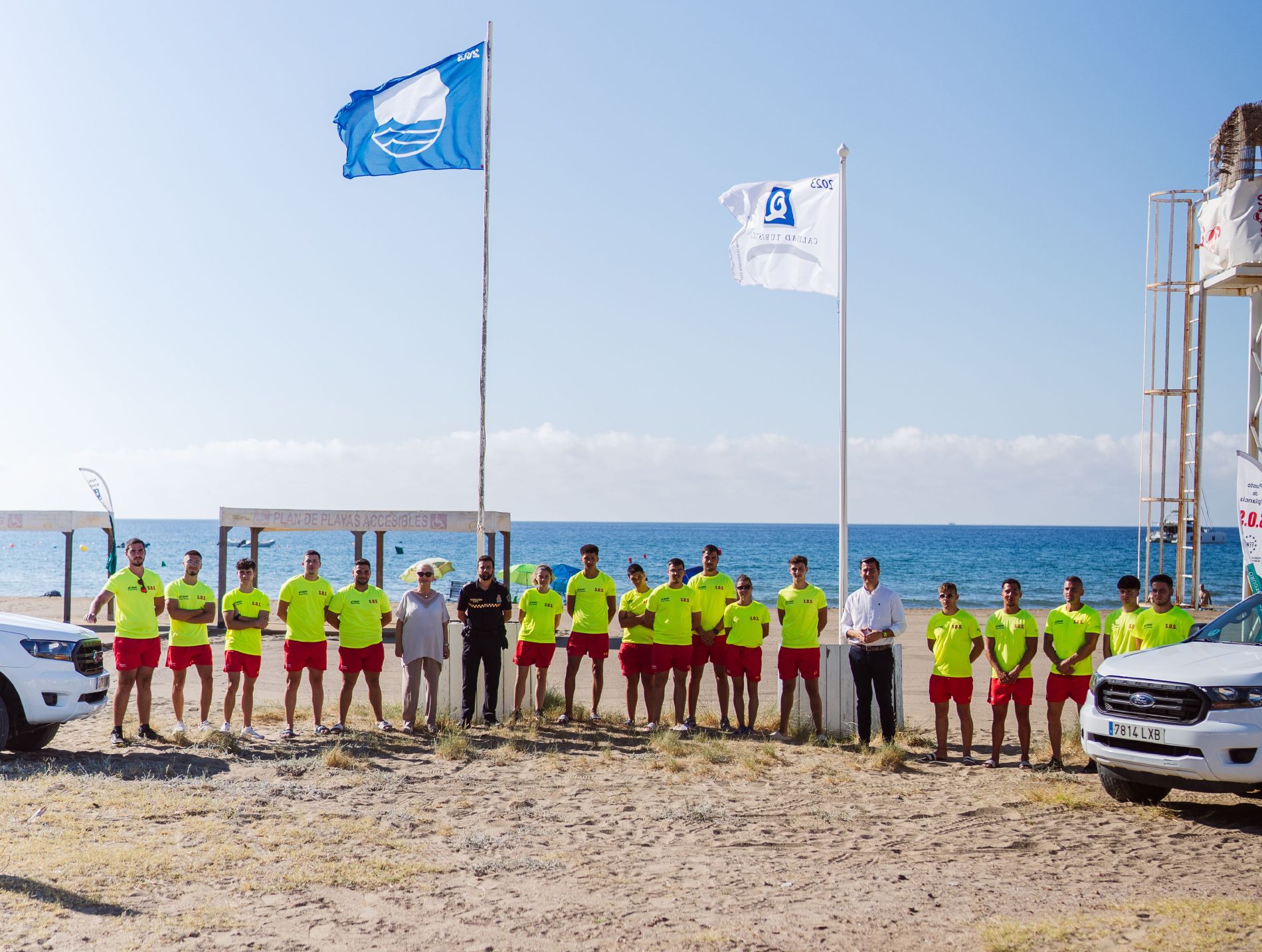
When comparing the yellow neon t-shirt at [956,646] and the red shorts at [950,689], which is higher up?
the yellow neon t-shirt at [956,646]

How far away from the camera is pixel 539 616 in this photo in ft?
37.2

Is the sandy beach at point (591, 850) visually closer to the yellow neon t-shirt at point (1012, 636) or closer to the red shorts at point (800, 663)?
the red shorts at point (800, 663)

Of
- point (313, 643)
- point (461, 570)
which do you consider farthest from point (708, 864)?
point (461, 570)

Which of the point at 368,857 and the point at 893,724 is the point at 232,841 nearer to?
the point at 368,857

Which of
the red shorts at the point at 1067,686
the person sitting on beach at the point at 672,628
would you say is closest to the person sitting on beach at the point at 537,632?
the person sitting on beach at the point at 672,628

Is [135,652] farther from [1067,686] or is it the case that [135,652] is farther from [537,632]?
[1067,686]

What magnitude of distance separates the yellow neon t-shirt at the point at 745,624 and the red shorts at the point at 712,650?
7.4 inches

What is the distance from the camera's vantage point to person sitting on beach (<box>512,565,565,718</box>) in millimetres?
11352

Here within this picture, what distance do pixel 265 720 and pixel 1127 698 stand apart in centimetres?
842

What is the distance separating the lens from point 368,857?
668cm

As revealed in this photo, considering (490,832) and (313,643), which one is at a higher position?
(313,643)

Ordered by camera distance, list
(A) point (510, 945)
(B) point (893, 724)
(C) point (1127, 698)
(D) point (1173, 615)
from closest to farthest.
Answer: (A) point (510, 945), (C) point (1127, 698), (D) point (1173, 615), (B) point (893, 724)

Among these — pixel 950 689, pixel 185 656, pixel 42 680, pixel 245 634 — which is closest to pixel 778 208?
pixel 950 689

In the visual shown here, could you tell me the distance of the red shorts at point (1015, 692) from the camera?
953cm
